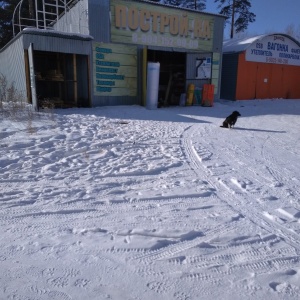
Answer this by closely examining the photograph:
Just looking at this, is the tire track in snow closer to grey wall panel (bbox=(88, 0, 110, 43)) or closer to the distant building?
grey wall panel (bbox=(88, 0, 110, 43))

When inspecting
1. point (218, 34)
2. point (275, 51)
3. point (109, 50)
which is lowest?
point (109, 50)

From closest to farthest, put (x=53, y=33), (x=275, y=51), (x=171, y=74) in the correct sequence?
1. (x=53, y=33)
2. (x=171, y=74)
3. (x=275, y=51)

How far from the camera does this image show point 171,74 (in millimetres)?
15461

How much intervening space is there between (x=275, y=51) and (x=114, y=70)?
38.5 ft

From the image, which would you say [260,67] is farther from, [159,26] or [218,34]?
[159,26]

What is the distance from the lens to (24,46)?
10195 millimetres

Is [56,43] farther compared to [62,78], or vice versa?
[62,78]

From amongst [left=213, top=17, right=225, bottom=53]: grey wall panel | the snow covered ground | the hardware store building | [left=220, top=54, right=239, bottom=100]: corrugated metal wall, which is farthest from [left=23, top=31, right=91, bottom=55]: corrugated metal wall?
[left=220, top=54, right=239, bottom=100]: corrugated metal wall

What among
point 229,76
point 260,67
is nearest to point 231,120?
point 229,76

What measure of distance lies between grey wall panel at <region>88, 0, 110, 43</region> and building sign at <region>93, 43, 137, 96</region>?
0.37 metres

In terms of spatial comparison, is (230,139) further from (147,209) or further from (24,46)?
(24,46)

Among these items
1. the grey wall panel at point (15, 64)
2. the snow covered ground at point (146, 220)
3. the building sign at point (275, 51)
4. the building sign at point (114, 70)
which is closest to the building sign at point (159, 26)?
the building sign at point (114, 70)

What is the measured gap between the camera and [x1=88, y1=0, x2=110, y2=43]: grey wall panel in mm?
11406

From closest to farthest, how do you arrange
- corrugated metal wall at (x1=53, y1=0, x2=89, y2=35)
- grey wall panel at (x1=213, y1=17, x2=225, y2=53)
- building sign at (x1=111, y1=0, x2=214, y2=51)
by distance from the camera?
corrugated metal wall at (x1=53, y1=0, x2=89, y2=35), building sign at (x1=111, y1=0, x2=214, y2=51), grey wall panel at (x1=213, y1=17, x2=225, y2=53)
